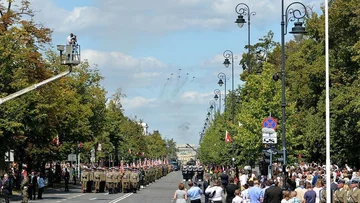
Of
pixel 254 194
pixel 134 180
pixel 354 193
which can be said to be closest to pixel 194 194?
pixel 254 194

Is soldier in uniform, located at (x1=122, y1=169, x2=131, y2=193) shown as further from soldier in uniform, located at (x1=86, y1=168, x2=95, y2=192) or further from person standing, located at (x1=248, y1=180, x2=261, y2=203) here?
person standing, located at (x1=248, y1=180, x2=261, y2=203)

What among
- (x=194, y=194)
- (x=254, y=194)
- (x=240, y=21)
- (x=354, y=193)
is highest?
(x=240, y=21)

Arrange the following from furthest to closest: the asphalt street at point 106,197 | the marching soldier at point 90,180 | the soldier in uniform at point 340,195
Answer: the marching soldier at point 90,180 < the asphalt street at point 106,197 < the soldier in uniform at point 340,195

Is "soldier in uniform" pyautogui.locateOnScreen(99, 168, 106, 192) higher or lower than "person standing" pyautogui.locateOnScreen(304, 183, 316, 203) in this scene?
lower

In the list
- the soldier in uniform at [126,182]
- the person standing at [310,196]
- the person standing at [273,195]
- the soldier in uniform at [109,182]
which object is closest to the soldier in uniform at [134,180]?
the soldier in uniform at [126,182]

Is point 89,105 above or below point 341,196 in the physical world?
Answer: above

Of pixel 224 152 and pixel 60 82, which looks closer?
pixel 60 82

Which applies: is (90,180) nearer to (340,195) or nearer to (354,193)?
(340,195)

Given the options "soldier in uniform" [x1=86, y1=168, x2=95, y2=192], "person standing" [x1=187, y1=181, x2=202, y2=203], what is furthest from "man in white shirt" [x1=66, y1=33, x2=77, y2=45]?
"soldier in uniform" [x1=86, y1=168, x2=95, y2=192]

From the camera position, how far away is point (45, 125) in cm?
5728

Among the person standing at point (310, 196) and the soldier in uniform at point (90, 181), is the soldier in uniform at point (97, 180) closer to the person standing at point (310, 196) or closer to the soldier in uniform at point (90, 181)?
the soldier in uniform at point (90, 181)

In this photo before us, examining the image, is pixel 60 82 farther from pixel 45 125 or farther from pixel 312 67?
pixel 312 67

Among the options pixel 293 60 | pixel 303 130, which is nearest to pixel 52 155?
pixel 303 130

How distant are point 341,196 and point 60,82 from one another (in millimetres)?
40648
